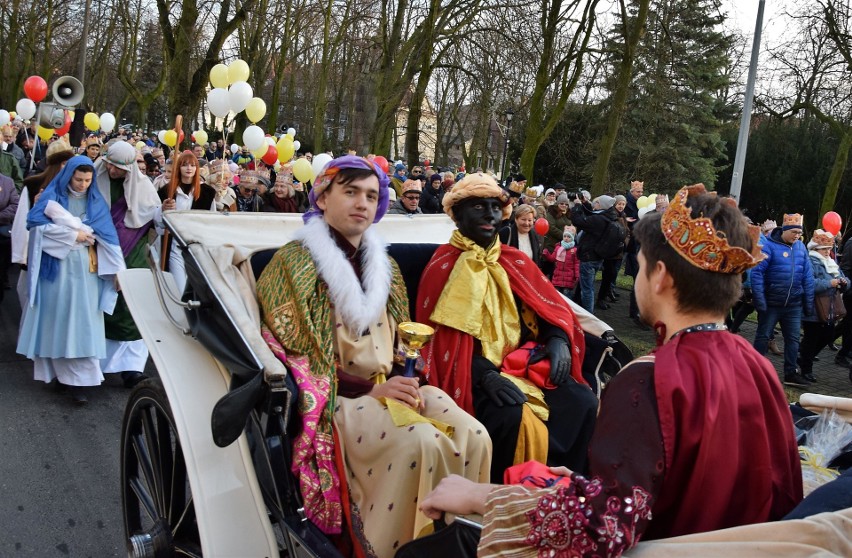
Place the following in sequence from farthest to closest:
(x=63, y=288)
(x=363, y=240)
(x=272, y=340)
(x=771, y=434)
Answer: (x=63, y=288) < (x=363, y=240) < (x=272, y=340) < (x=771, y=434)

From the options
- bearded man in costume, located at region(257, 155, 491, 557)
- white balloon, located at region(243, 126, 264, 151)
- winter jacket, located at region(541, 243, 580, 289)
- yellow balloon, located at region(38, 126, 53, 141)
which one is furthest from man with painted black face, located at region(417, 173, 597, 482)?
yellow balloon, located at region(38, 126, 53, 141)

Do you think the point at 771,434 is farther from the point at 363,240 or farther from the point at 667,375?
the point at 363,240

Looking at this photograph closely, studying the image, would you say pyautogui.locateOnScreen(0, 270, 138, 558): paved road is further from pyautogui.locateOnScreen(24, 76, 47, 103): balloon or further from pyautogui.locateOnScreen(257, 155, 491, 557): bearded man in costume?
pyautogui.locateOnScreen(24, 76, 47, 103): balloon

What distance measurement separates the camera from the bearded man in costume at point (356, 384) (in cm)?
229

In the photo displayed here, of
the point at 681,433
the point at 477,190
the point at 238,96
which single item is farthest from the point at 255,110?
the point at 681,433

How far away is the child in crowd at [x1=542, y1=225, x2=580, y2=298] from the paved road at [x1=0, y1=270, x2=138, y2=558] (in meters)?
6.30

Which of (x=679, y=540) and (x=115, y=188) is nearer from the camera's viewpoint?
(x=679, y=540)

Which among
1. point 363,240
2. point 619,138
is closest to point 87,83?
point 619,138

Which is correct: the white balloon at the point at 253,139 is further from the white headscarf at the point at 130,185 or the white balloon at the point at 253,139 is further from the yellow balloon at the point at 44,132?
the white headscarf at the point at 130,185

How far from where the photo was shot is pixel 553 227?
10734 mm

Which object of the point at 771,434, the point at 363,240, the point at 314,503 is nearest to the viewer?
the point at 771,434

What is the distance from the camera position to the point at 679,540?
4.66 ft

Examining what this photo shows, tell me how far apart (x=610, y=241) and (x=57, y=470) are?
24.7 feet

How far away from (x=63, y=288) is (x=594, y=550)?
4.74 metres
